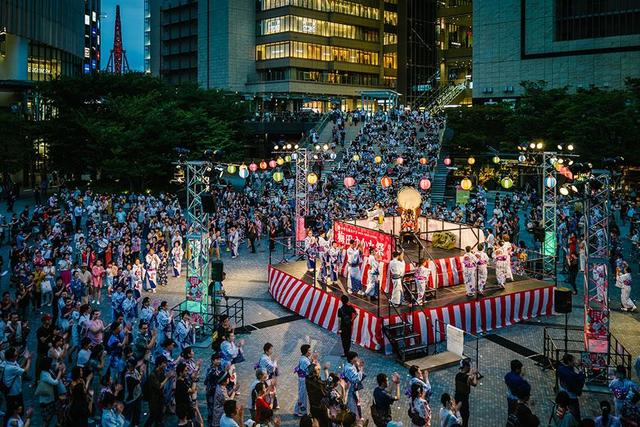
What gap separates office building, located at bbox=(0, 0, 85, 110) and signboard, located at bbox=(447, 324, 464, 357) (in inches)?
1831

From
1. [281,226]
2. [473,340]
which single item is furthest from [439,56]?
[473,340]

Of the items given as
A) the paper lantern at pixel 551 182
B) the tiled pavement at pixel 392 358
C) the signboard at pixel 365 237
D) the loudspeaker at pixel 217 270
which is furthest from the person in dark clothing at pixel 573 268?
the loudspeaker at pixel 217 270

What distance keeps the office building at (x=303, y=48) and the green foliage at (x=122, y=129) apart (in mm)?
33912

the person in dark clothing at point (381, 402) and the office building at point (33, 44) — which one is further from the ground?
the office building at point (33, 44)

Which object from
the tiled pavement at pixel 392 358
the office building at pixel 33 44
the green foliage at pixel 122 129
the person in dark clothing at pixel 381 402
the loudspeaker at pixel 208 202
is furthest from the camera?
the office building at pixel 33 44

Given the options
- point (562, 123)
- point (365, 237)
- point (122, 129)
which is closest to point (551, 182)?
point (365, 237)

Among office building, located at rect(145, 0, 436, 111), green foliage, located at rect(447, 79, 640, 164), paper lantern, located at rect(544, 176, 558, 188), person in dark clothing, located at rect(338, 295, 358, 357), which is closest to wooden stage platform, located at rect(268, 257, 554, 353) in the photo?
person in dark clothing, located at rect(338, 295, 358, 357)

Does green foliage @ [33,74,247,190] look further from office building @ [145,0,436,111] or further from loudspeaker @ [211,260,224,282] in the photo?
office building @ [145,0,436,111]

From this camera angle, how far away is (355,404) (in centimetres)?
1073

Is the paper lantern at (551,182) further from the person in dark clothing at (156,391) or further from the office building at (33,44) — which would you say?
the office building at (33,44)

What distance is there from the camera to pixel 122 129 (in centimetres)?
4109

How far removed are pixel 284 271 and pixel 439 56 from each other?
8201cm

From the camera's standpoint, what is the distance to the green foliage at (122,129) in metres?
40.9

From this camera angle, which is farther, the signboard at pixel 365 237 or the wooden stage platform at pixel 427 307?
the signboard at pixel 365 237
